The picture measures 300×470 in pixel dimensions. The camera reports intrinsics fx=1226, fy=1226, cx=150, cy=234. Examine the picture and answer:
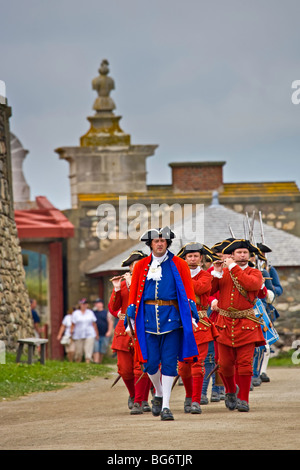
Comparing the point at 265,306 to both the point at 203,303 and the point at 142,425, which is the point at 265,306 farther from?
the point at 142,425

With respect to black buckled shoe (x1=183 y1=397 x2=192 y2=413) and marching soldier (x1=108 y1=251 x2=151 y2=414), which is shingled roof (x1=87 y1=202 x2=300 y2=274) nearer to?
marching soldier (x1=108 y1=251 x2=151 y2=414)

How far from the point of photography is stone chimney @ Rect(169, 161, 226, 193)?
35312 mm

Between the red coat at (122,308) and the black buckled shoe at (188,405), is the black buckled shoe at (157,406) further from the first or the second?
the red coat at (122,308)

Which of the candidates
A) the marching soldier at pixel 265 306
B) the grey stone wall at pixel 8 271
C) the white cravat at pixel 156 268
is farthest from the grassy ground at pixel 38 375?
the white cravat at pixel 156 268

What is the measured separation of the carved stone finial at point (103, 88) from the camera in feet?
125

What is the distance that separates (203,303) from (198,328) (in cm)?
27

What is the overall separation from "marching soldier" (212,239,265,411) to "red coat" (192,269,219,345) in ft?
0.77

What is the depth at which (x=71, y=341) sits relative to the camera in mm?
27484

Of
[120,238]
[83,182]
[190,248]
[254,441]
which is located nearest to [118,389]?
[190,248]

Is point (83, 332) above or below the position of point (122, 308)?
below

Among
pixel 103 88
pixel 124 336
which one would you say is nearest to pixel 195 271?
pixel 124 336

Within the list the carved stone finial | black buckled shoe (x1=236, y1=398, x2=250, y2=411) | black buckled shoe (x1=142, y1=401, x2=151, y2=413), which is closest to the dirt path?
black buckled shoe (x1=236, y1=398, x2=250, y2=411)

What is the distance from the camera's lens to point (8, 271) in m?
23.1
